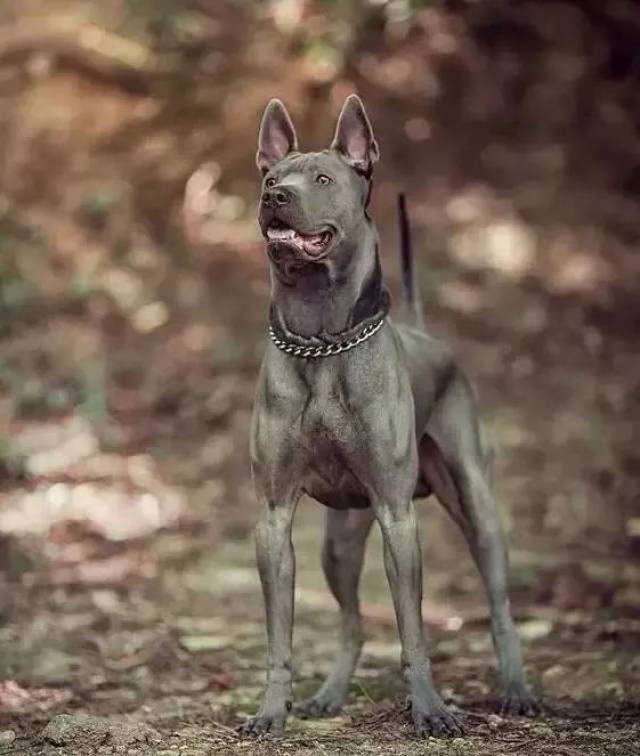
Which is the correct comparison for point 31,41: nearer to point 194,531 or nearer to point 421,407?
point 194,531

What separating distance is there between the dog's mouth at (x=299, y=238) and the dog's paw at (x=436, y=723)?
1.59 meters

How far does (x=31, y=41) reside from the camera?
12.5 meters

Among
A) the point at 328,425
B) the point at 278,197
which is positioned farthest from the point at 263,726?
the point at 278,197

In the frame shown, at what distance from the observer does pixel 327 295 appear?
4438 mm

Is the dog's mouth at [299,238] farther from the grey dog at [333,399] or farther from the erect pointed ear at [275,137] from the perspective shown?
the erect pointed ear at [275,137]

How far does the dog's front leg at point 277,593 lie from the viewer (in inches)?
178

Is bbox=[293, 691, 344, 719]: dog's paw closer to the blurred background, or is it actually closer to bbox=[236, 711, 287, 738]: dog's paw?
→ the blurred background

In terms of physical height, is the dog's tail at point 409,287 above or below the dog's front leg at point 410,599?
above

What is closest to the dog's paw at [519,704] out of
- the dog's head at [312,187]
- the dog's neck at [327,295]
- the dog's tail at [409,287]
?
the dog's tail at [409,287]

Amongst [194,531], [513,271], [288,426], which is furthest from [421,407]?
[513,271]

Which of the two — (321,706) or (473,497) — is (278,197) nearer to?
(473,497)

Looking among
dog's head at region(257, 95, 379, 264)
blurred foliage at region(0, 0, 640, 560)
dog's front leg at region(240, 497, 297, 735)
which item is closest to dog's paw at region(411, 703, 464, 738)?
dog's front leg at region(240, 497, 297, 735)

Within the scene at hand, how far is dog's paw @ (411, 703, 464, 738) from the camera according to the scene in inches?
174

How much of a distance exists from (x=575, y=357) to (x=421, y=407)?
644 cm
